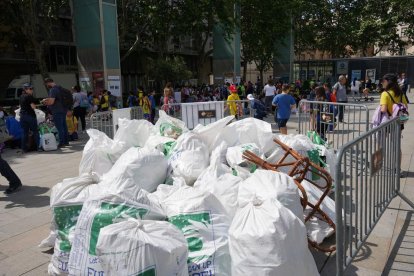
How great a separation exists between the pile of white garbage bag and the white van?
2154 centimetres

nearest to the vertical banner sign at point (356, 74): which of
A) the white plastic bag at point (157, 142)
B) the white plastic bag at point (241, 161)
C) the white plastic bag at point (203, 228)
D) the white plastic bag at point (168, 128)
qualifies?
the white plastic bag at point (168, 128)

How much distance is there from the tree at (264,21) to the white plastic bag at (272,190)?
23.6m

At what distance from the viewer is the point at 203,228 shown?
8.84 ft

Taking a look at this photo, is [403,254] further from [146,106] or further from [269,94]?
[269,94]

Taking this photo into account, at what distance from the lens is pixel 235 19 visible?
22.5 meters

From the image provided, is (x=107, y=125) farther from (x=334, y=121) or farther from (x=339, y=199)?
(x=339, y=199)

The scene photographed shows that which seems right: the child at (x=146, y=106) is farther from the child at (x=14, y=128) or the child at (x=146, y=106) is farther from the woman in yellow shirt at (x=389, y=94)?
the woman in yellow shirt at (x=389, y=94)

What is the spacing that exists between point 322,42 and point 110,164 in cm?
3876

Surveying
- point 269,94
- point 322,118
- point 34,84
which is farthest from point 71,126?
point 34,84

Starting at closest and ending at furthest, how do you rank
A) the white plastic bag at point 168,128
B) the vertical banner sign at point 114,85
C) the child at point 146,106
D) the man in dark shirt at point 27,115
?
the white plastic bag at point 168,128
the man in dark shirt at point 27,115
the child at point 146,106
the vertical banner sign at point 114,85

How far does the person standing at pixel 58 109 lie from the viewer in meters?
9.18

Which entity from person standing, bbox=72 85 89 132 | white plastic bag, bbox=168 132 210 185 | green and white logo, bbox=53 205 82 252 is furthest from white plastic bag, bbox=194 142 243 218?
person standing, bbox=72 85 89 132

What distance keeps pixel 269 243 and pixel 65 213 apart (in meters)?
1.73

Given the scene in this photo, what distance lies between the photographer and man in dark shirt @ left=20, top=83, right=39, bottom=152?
8.48m
